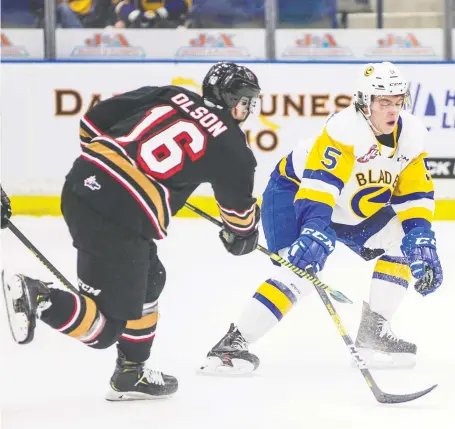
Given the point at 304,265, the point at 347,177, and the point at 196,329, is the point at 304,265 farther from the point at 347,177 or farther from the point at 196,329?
the point at 196,329

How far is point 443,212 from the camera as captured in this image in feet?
19.4

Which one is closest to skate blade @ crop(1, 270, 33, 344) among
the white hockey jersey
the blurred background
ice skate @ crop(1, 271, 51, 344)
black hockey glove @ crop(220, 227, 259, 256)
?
ice skate @ crop(1, 271, 51, 344)

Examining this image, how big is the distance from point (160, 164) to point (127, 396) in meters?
0.67

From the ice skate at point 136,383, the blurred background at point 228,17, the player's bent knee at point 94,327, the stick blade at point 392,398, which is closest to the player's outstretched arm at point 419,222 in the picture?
the stick blade at point 392,398

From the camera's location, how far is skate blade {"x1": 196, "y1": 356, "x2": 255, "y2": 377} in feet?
10.7

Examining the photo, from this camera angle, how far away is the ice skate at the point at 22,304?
8.68 ft

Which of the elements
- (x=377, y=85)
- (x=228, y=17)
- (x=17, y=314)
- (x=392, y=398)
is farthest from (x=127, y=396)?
(x=228, y=17)

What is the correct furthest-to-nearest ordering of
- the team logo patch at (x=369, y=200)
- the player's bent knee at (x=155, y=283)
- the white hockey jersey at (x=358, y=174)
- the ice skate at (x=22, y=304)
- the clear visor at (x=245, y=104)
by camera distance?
the team logo patch at (x=369, y=200), the white hockey jersey at (x=358, y=174), the player's bent knee at (x=155, y=283), the clear visor at (x=245, y=104), the ice skate at (x=22, y=304)

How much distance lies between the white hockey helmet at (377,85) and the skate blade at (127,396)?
100cm

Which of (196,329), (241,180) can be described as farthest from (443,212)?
(241,180)

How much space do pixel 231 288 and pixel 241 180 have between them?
1.72 m

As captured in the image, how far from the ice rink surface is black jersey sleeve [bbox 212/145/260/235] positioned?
1.59 feet

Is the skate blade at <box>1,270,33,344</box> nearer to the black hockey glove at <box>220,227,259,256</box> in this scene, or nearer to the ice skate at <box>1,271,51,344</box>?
the ice skate at <box>1,271,51,344</box>

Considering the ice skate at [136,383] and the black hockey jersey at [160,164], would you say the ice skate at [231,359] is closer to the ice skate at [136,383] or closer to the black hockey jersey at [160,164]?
the ice skate at [136,383]
